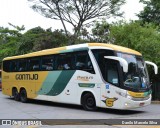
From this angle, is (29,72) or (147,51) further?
(147,51)

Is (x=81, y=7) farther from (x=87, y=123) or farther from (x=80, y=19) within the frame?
(x=87, y=123)

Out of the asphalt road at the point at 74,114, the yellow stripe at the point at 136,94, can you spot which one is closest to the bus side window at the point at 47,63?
the asphalt road at the point at 74,114

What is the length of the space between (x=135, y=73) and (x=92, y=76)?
201 cm

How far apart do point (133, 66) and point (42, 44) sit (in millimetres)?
25991

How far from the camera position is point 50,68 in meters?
18.6

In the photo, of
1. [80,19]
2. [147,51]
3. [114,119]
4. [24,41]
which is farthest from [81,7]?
[114,119]

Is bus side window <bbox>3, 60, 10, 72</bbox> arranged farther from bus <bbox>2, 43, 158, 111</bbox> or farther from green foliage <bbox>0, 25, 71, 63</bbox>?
green foliage <bbox>0, 25, 71, 63</bbox>

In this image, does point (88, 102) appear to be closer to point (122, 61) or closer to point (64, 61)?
point (64, 61)

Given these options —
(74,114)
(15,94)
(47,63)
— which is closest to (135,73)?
(74,114)

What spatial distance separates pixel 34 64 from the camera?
20266mm

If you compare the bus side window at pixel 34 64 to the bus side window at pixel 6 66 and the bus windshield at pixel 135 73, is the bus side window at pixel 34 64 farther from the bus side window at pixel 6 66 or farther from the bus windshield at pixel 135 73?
the bus windshield at pixel 135 73

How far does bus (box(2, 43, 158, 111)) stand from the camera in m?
14.6

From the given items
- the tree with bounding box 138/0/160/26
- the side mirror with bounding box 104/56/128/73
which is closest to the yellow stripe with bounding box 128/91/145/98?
the side mirror with bounding box 104/56/128/73

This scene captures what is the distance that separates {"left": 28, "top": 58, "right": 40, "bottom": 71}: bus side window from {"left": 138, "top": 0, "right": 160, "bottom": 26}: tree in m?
19.6
